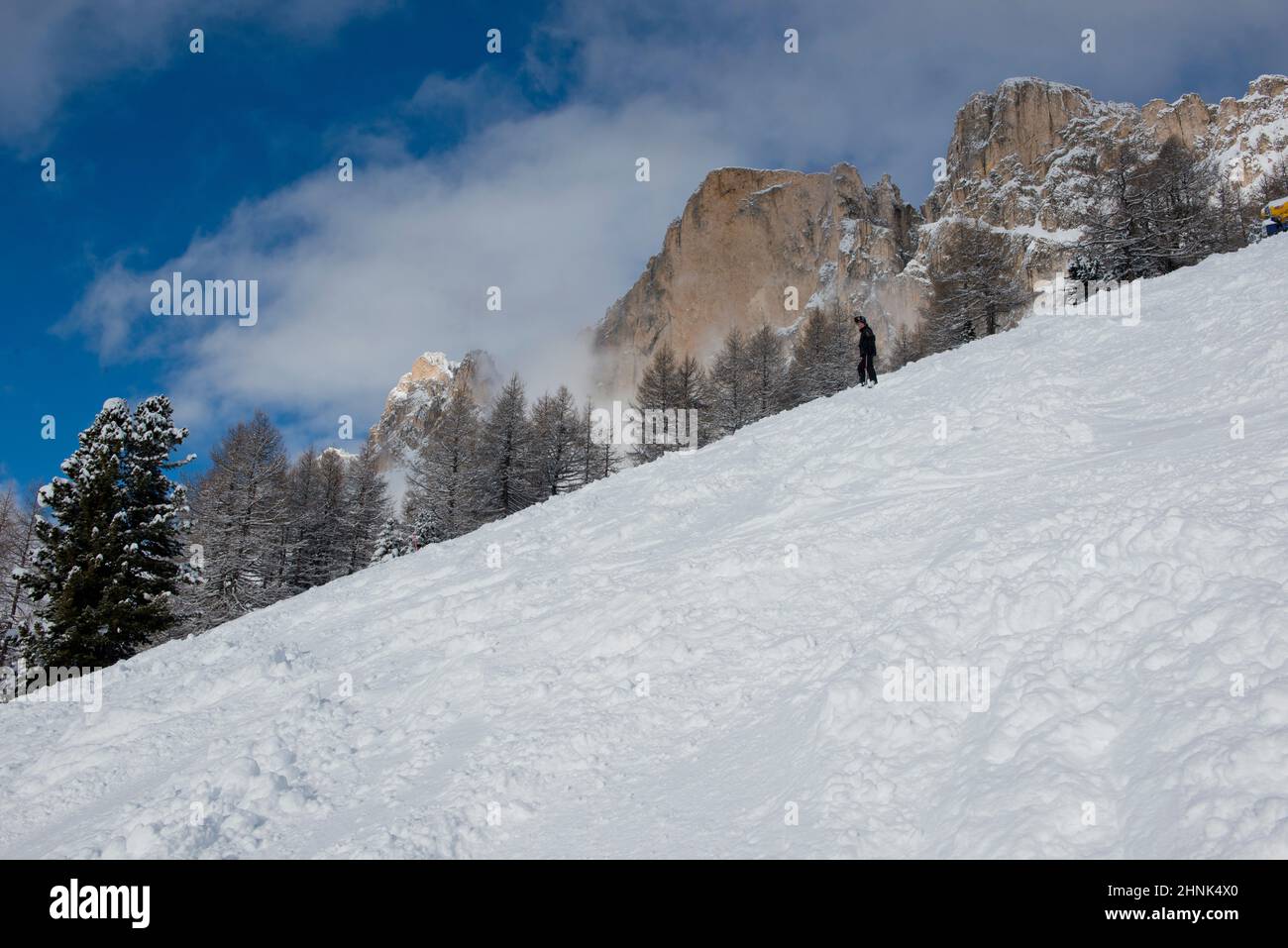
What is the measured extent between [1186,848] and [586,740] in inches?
188

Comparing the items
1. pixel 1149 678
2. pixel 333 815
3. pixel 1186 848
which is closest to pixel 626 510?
pixel 333 815

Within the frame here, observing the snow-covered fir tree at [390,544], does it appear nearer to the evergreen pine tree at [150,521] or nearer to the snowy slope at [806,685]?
the evergreen pine tree at [150,521]

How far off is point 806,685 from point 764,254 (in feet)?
460

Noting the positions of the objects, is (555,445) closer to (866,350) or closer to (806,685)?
(866,350)

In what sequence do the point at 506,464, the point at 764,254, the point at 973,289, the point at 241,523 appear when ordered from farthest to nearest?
the point at 764,254
the point at 506,464
the point at 973,289
the point at 241,523

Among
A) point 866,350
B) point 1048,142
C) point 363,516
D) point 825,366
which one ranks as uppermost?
point 1048,142

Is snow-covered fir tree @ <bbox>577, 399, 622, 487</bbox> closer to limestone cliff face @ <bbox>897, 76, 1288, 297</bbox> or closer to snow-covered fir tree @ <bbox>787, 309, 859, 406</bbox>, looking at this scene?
snow-covered fir tree @ <bbox>787, 309, 859, 406</bbox>

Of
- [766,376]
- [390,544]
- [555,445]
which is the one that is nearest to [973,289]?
[766,376]

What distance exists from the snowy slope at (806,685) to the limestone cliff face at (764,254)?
121 meters

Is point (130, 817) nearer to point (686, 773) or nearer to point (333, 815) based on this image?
point (333, 815)

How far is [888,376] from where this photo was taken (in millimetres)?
20750

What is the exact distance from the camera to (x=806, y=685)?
7148mm

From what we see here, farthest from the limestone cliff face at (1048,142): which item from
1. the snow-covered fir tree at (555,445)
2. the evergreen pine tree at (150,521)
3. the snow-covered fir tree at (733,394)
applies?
the evergreen pine tree at (150,521)

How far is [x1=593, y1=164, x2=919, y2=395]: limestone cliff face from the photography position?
130 m
